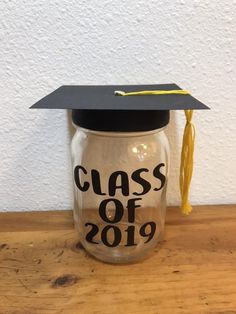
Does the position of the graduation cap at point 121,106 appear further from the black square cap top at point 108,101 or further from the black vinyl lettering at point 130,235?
the black vinyl lettering at point 130,235

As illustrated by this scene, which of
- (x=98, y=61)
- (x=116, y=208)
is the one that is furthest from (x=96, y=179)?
(x=98, y=61)

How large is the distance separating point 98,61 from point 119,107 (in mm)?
178

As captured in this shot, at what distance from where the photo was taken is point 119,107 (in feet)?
1.27

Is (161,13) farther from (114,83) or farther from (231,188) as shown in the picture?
(231,188)

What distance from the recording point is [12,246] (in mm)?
523

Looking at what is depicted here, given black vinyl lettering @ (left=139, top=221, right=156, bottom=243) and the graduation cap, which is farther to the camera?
→ black vinyl lettering @ (left=139, top=221, right=156, bottom=243)

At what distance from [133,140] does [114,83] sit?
0.36 ft

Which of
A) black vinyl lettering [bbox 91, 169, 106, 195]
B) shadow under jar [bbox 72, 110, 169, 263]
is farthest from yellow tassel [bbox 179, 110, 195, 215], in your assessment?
black vinyl lettering [bbox 91, 169, 106, 195]

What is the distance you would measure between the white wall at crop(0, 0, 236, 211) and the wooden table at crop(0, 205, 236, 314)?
0.37 ft

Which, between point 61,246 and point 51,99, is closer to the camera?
point 51,99

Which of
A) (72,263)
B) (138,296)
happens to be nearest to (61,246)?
(72,263)

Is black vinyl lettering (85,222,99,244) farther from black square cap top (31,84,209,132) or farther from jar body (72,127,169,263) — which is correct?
black square cap top (31,84,209,132)

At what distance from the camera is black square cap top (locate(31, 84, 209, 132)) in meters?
0.39

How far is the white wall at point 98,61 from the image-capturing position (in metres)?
0.51
